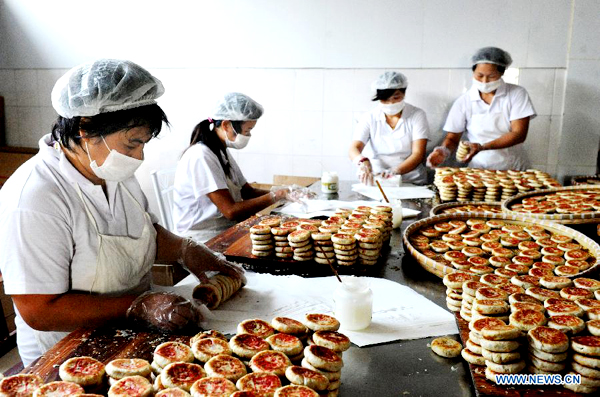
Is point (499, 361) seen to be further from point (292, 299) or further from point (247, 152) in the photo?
point (247, 152)

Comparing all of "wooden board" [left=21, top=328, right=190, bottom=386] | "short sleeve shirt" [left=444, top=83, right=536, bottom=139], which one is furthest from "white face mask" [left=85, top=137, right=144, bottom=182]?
"short sleeve shirt" [left=444, top=83, right=536, bottom=139]

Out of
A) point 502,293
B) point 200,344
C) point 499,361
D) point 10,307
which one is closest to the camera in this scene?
point 499,361

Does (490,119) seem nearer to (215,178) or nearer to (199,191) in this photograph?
(215,178)

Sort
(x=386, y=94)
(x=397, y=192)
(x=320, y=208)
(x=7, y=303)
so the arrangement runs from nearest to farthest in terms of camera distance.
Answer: (x=320, y=208) → (x=7, y=303) → (x=397, y=192) → (x=386, y=94)

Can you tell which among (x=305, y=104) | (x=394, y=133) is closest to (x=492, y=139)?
(x=394, y=133)

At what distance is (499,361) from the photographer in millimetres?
1394

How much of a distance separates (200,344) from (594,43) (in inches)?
198

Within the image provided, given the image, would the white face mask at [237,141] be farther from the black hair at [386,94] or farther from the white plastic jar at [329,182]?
the black hair at [386,94]

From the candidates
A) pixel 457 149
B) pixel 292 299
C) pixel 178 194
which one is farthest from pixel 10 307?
pixel 457 149

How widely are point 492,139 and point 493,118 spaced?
22 cm

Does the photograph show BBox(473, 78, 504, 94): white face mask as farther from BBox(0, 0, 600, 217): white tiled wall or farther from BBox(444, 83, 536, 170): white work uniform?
BBox(0, 0, 600, 217): white tiled wall

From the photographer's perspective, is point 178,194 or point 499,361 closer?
point 499,361

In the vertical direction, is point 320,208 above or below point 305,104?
below

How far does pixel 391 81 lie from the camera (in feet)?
16.1
